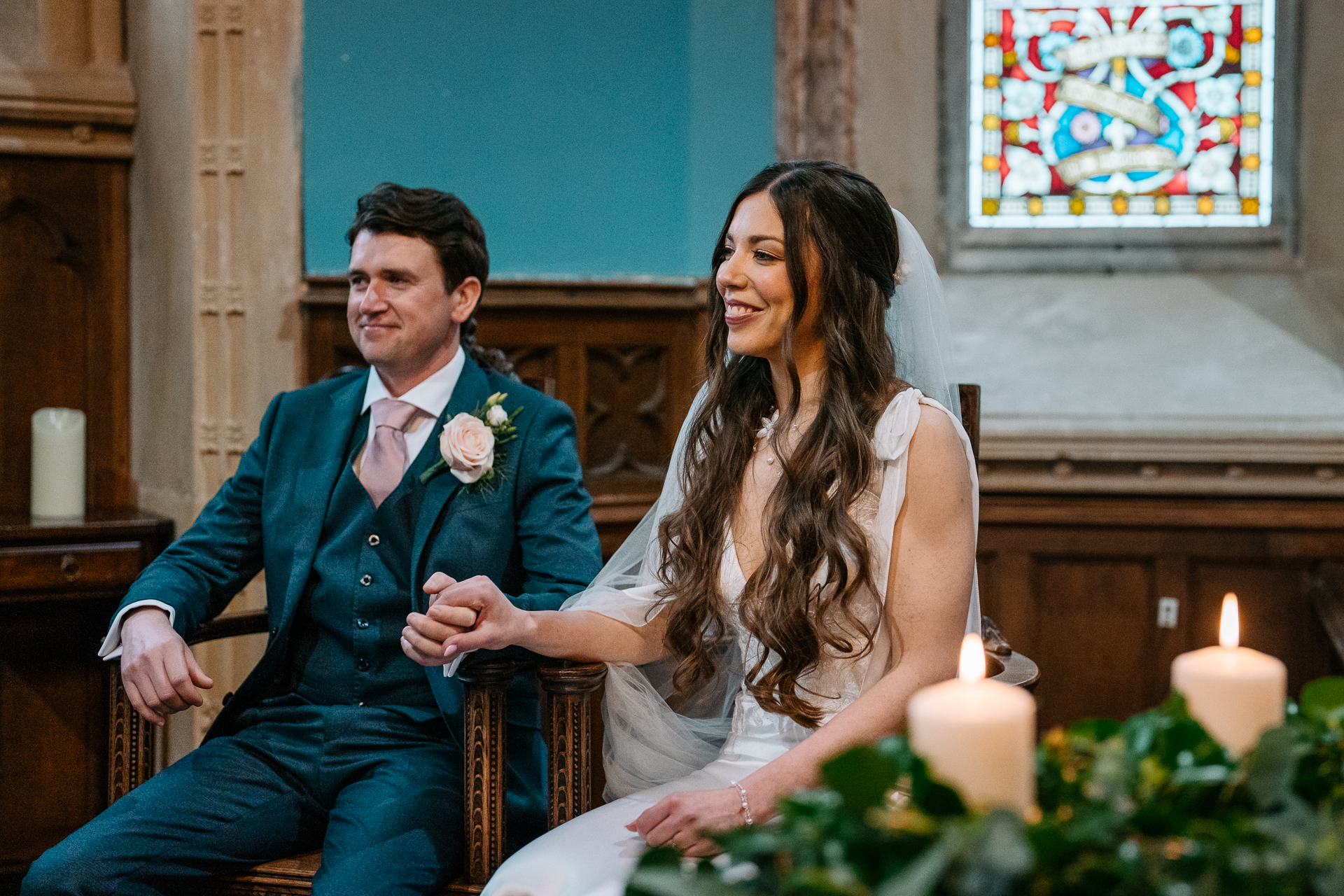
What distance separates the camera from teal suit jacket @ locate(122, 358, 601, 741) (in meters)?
Result: 2.30

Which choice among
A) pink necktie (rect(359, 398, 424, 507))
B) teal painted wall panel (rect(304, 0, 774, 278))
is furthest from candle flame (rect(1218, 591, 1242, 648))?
teal painted wall panel (rect(304, 0, 774, 278))

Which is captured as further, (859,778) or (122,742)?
(122,742)

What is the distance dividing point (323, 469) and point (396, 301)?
36cm

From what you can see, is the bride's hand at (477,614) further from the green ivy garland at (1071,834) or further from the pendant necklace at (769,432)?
the green ivy garland at (1071,834)

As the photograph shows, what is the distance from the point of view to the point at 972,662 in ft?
3.02

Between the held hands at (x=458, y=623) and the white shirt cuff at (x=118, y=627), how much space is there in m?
0.55

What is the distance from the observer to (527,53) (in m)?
3.79

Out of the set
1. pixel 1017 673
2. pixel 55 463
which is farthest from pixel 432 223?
pixel 55 463

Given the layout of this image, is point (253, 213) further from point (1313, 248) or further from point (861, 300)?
point (1313, 248)

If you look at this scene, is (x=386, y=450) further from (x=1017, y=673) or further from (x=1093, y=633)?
(x=1093, y=633)

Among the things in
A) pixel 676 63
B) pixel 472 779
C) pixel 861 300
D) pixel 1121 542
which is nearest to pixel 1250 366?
pixel 1121 542

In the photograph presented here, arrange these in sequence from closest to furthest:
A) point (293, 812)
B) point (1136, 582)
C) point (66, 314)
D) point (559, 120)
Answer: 1. point (293, 812)
2. point (66, 314)
3. point (559, 120)
4. point (1136, 582)

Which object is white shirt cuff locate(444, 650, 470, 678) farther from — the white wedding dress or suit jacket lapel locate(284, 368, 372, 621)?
suit jacket lapel locate(284, 368, 372, 621)

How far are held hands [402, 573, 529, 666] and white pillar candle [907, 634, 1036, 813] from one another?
1.14 metres
